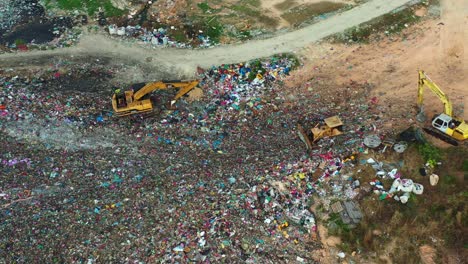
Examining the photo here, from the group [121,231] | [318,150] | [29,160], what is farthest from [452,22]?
[29,160]

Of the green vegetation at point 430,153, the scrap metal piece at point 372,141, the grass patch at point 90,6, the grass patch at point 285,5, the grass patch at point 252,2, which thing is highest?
the grass patch at point 90,6

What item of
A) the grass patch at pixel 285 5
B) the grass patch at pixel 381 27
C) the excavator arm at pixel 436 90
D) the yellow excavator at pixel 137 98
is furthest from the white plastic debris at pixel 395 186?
the grass patch at pixel 285 5

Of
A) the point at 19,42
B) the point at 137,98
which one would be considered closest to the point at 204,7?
the point at 137,98

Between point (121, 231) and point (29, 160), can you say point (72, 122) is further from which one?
point (121, 231)

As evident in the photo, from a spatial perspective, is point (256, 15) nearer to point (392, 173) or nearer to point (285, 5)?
point (285, 5)

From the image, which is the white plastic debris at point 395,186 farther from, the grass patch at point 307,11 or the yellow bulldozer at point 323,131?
the grass patch at point 307,11

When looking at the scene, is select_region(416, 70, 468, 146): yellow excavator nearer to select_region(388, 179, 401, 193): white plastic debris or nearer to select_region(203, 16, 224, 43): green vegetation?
select_region(388, 179, 401, 193): white plastic debris
